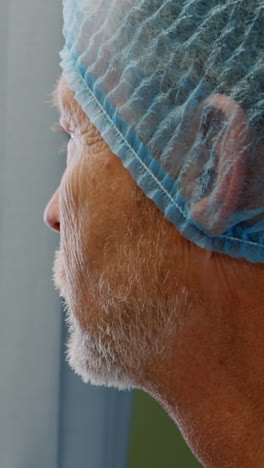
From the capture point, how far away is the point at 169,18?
726 millimetres

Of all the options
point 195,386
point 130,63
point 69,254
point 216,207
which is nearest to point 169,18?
point 130,63

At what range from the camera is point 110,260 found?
851 mm

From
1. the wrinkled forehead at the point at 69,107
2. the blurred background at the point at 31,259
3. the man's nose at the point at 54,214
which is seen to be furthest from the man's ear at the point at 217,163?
the blurred background at the point at 31,259

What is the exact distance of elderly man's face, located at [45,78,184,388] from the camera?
812mm

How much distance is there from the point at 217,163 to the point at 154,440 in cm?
164

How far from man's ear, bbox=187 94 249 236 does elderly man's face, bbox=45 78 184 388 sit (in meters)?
0.07

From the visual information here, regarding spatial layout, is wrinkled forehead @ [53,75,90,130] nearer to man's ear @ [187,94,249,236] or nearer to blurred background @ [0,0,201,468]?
man's ear @ [187,94,249,236]

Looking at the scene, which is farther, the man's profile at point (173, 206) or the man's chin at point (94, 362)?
the man's chin at point (94, 362)

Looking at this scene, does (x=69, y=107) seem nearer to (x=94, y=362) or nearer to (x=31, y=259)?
(x=94, y=362)

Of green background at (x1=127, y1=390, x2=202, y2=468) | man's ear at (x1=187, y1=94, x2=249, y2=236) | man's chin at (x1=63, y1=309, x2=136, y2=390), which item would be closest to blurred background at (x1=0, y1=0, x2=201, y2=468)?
green background at (x1=127, y1=390, x2=202, y2=468)

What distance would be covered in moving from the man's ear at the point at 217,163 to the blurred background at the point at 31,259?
781 mm

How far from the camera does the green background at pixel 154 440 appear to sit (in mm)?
2162

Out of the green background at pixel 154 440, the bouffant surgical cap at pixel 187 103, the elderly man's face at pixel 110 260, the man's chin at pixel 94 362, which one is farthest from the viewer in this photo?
the green background at pixel 154 440

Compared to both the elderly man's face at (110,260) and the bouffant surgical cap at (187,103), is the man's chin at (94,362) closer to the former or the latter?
the elderly man's face at (110,260)
